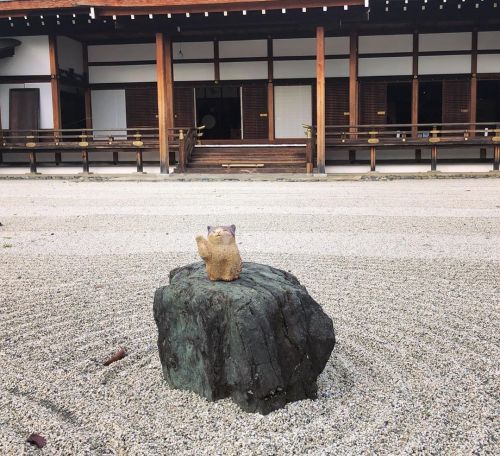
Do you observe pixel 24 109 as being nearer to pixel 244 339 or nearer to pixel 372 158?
pixel 372 158

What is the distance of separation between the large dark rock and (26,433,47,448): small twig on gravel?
0.75m

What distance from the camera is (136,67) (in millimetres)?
20438

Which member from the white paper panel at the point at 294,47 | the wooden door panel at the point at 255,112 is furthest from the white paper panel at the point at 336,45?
the wooden door panel at the point at 255,112

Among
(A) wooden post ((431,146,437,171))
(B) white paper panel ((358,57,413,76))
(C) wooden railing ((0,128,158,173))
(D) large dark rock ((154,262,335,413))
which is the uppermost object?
(B) white paper panel ((358,57,413,76))

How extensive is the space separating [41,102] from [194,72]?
5281 mm

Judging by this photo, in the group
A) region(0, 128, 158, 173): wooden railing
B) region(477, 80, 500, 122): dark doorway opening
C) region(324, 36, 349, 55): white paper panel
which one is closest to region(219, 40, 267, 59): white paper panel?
region(324, 36, 349, 55): white paper panel

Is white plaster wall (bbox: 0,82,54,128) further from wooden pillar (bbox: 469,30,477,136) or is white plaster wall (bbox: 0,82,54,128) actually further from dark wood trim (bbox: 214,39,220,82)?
wooden pillar (bbox: 469,30,477,136)

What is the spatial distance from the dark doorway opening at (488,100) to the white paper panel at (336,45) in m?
4.54

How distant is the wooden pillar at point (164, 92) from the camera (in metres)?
17.6

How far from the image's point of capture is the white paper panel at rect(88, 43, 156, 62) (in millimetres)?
20263

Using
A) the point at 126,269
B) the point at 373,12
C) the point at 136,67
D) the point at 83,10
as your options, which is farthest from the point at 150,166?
the point at 126,269

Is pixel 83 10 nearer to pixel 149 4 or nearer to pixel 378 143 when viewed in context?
pixel 149 4

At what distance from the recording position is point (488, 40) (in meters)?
18.6

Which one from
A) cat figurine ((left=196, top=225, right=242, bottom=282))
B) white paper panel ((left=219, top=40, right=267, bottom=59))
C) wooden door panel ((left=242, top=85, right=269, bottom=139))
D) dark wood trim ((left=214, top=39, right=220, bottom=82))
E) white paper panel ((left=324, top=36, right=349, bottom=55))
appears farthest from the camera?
wooden door panel ((left=242, top=85, right=269, bottom=139))
